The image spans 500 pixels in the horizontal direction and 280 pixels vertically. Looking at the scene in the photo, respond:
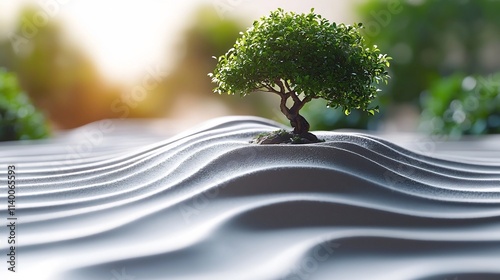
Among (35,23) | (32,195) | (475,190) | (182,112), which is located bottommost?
(475,190)

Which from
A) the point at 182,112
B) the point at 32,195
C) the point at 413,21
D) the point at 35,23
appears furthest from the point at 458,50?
the point at 32,195

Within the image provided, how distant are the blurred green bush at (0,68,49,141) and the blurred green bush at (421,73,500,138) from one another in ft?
19.2

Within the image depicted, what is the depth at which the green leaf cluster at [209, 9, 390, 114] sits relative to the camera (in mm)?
3967

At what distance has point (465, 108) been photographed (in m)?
9.55

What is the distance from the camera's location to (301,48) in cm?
401

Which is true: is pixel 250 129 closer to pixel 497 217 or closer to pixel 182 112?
pixel 497 217

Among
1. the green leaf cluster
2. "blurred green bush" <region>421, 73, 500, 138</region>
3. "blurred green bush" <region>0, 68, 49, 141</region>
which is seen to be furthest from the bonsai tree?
"blurred green bush" <region>421, 73, 500, 138</region>

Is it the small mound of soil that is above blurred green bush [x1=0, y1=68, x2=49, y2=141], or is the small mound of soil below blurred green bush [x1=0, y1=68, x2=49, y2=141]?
below

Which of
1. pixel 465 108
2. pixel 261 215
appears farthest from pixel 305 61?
pixel 465 108

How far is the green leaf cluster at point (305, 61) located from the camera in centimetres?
397

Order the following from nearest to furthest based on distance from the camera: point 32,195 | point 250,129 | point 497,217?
point 497,217 < point 32,195 < point 250,129

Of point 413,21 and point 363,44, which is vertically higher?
point 413,21

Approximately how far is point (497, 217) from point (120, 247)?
2.02m

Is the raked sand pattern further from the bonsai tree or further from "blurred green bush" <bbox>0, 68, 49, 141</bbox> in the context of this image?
"blurred green bush" <bbox>0, 68, 49, 141</bbox>
